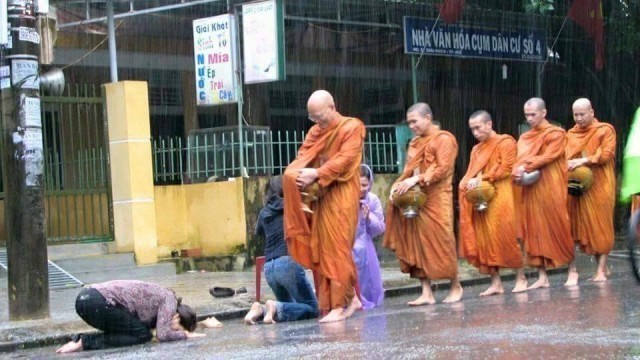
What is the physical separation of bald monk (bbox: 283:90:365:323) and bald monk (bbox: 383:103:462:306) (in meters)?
1.07

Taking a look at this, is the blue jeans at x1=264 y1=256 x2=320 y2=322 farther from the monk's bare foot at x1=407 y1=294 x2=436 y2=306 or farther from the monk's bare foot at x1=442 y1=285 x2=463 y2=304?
the monk's bare foot at x1=442 y1=285 x2=463 y2=304

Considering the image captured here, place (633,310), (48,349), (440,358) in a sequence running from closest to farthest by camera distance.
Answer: (440,358) < (633,310) < (48,349)

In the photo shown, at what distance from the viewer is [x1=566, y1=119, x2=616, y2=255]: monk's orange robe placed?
458 inches

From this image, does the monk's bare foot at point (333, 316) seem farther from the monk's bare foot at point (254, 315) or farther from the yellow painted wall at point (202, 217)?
the yellow painted wall at point (202, 217)

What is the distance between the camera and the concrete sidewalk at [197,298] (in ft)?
29.6

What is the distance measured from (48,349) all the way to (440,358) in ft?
12.3

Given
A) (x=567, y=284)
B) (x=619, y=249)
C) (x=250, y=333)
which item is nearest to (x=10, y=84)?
(x=250, y=333)

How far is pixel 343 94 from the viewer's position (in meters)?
20.1

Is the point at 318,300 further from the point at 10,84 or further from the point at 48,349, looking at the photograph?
the point at 10,84

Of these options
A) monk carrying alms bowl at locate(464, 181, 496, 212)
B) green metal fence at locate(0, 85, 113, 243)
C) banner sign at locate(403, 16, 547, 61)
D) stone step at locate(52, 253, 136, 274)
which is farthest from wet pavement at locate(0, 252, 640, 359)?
banner sign at locate(403, 16, 547, 61)

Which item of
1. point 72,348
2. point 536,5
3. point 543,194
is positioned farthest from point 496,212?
point 536,5

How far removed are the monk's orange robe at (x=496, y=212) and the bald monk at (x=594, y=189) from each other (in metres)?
0.98

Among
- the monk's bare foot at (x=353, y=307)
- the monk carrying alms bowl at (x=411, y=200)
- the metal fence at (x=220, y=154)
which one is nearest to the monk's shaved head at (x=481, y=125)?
the monk carrying alms bowl at (x=411, y=200)

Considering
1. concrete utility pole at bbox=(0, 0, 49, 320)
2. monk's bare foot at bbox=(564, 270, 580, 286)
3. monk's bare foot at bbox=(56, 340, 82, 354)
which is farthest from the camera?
monk's bare foot at bbox=(564, 270, 580, 286)
